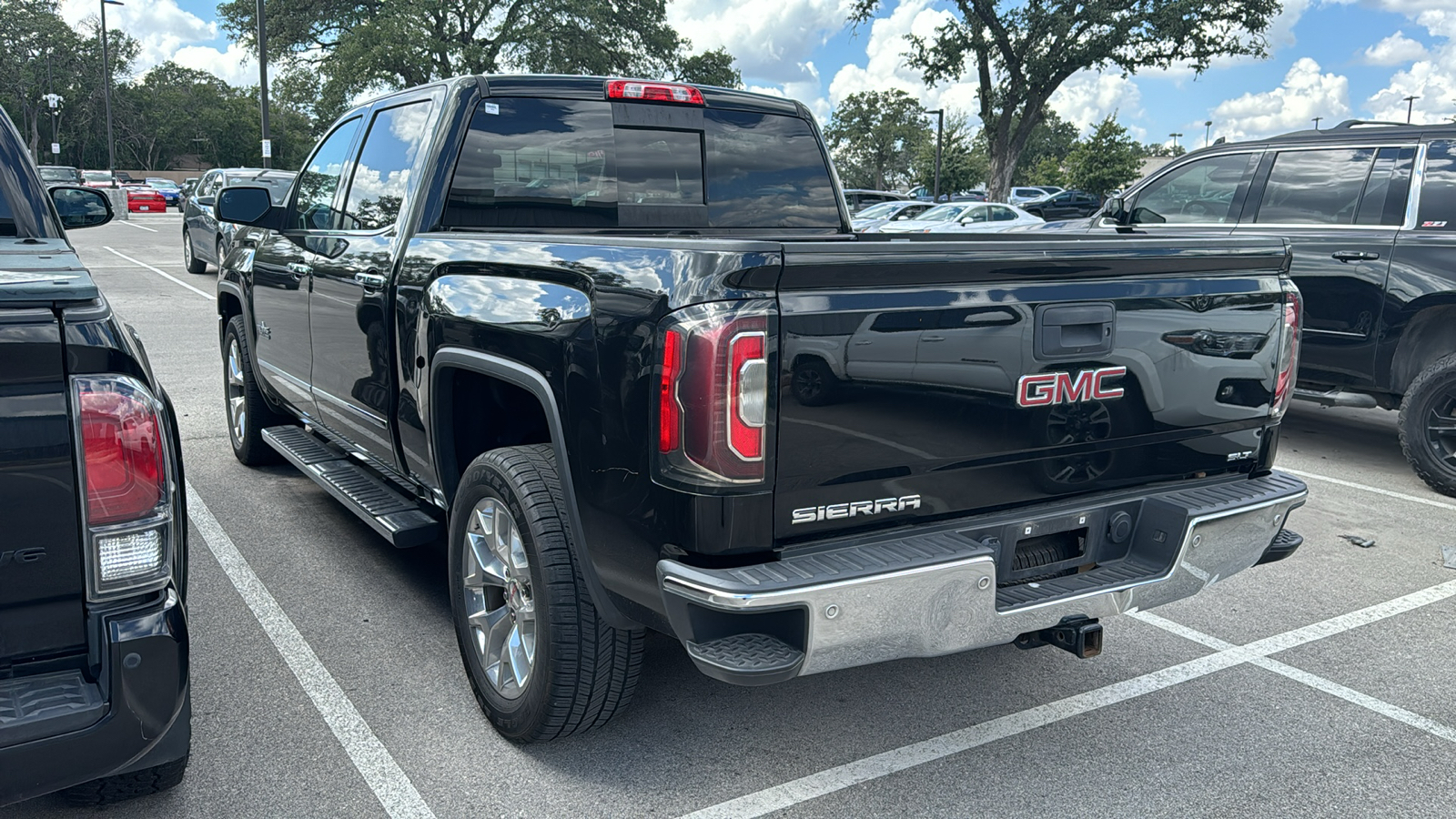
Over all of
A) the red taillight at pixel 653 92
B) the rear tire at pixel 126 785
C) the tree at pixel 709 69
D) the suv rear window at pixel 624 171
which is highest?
the tree at pixel 709 69

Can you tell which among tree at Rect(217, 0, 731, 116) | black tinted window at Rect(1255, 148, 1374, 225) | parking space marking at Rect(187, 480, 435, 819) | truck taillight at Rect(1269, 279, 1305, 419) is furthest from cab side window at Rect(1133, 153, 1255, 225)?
tree at Rect(217, 0, 731, 116)

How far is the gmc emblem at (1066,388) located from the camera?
9.05 ft

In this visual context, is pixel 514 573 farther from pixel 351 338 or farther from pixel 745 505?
pixel 351 338

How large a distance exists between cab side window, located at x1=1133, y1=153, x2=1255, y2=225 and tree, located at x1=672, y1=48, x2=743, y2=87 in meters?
34.5

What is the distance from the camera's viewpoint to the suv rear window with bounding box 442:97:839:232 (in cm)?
397

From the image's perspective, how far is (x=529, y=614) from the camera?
306cm

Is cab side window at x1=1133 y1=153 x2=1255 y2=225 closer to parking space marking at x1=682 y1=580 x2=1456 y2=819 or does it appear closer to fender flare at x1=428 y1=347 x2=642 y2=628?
parking space marking at x1=682 y1=580 x2=1456 y2=819

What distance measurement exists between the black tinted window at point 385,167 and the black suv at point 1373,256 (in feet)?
16.6

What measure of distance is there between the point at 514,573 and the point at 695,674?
2.96ft

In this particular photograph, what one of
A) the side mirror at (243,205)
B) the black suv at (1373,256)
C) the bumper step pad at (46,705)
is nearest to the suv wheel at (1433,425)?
the black suv at (1373,256)

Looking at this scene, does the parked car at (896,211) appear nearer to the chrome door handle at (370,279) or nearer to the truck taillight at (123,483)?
the chrome door handle at (370,279)

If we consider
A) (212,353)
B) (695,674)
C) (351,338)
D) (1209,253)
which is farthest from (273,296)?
(212,353)

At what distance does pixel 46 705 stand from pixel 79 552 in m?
0.30

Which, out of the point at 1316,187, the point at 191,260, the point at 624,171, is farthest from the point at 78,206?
the point at 191,260
